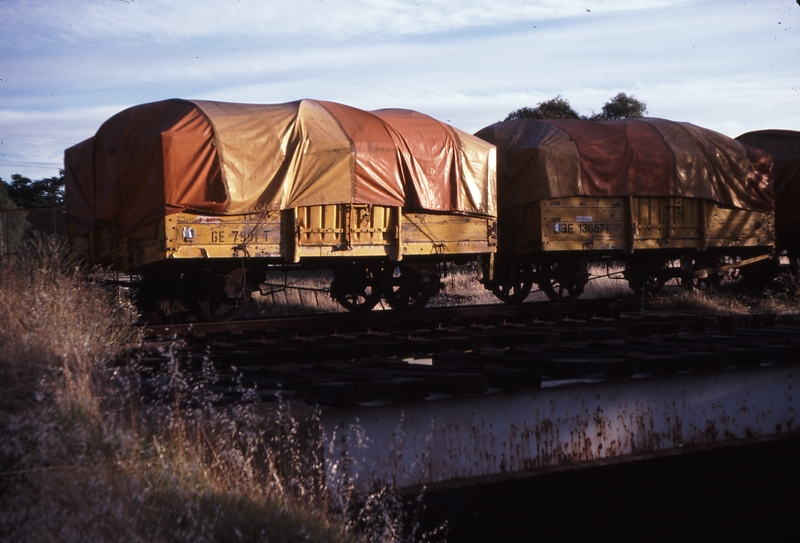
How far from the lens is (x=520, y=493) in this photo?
5027mm

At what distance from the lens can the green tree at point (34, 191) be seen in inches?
1208

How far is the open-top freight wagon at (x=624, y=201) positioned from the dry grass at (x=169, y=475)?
11.0 meters

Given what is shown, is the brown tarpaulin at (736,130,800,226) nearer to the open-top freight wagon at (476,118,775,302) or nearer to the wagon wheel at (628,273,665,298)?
the open-top freight wagon at (476,118,775,302)

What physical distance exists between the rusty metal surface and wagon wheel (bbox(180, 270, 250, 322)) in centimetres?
815

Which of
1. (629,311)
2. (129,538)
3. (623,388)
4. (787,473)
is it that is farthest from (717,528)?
(629,311)

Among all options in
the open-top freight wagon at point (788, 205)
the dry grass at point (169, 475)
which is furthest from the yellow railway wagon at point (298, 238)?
the open-top freight wagon at point (788, 205)

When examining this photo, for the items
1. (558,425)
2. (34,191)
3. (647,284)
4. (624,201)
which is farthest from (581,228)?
(34,191)

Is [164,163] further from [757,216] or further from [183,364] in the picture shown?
[757,216]

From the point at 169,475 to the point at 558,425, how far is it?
2.28m

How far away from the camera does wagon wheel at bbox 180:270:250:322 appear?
12.5m

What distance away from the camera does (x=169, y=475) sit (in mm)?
3785

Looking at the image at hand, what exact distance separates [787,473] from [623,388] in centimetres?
184

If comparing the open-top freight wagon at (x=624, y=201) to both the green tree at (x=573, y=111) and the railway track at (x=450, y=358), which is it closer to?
the railway track at (x=450, y=358)

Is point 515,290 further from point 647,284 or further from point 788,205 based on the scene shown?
point 788,205
